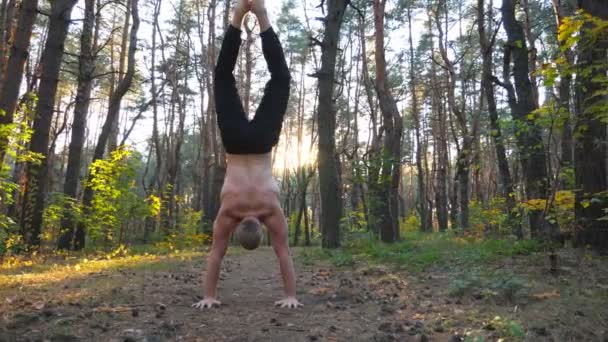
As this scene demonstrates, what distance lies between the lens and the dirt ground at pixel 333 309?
345 centimetres

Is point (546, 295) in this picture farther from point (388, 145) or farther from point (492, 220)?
point (388, 145)

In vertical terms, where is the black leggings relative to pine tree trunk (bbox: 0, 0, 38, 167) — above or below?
below

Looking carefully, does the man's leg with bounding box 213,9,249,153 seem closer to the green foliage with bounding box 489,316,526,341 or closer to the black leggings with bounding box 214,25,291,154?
the black leggings with bounding box 214,25,291,154

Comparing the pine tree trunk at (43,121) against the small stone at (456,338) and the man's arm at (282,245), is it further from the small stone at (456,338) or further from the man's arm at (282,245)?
the small stone at (456,338)

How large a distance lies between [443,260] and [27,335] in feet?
21.3

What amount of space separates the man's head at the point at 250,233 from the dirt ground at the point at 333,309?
2.31 feet

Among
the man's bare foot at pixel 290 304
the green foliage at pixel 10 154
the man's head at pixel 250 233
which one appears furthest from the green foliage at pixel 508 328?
the green foliage at pixel 10 154

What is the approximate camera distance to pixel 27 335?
3.25 metres

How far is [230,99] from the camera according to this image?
479 centimetres

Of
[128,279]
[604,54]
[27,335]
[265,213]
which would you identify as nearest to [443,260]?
[604,54]

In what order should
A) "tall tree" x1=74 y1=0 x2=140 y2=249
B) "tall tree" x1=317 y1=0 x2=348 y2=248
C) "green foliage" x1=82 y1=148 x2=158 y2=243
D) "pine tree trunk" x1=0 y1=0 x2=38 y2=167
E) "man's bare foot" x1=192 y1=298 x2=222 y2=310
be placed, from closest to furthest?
1. "man's bare foot" x1=192 y1=298 x2=222 y2=310
2. "pine tree trunk" x1=0 y1=0 x2=38 y2=167
3. "green foliage" x1=82 y1=148 x2=158 y2=243
4. "tall tree" x1=317 y1=0 x2=348 y2=248
5. "tall tree" x1=74 y1=0 x2=140 y2=249

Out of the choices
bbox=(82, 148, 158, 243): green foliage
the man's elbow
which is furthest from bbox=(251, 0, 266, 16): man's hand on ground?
bbox=(82, 148, 158, 243): green foliage

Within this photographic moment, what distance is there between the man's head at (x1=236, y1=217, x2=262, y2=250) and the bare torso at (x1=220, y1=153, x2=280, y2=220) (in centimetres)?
15

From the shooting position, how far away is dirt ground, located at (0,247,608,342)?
3.45 metres
